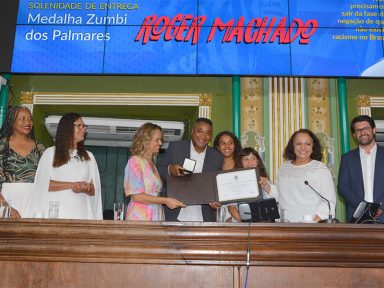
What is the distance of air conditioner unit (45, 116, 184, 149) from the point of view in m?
6.01

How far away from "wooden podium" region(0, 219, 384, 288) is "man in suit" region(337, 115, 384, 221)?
2.07 metres

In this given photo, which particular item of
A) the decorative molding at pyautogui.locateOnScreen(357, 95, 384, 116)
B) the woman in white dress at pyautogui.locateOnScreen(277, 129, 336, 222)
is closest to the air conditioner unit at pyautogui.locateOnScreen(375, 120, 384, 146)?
the decorative molding at pyautogui.locateOnScreen(357, 95, 384, 116)

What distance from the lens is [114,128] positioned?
243 inches

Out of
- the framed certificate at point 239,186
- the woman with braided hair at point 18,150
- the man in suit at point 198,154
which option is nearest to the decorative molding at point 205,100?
the man in suit at point 198,154

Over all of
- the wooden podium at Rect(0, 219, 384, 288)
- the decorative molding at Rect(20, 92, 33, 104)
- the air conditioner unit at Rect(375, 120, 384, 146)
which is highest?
the decorative molding at Rect(20, 92, 33, 104)

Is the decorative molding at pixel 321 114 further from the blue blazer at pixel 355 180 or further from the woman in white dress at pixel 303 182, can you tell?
the woman in white dress at pixel 303 182

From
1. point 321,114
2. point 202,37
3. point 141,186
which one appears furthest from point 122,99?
point 141,186

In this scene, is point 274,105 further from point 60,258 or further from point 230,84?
point 60,258

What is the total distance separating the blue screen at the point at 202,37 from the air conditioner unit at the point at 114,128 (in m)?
1.28

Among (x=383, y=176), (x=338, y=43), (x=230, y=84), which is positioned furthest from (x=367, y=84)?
(x=383, y=176)

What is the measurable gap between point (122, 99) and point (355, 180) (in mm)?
2961

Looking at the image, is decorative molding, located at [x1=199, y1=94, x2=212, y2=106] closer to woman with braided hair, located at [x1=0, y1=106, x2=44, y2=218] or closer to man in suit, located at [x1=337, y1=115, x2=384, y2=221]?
man in suit, located at [x1=337, y1=115, x2=384, y2=221]

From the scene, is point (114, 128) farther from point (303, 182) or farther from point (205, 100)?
point (303, 182)

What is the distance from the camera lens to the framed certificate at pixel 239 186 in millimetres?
2387
